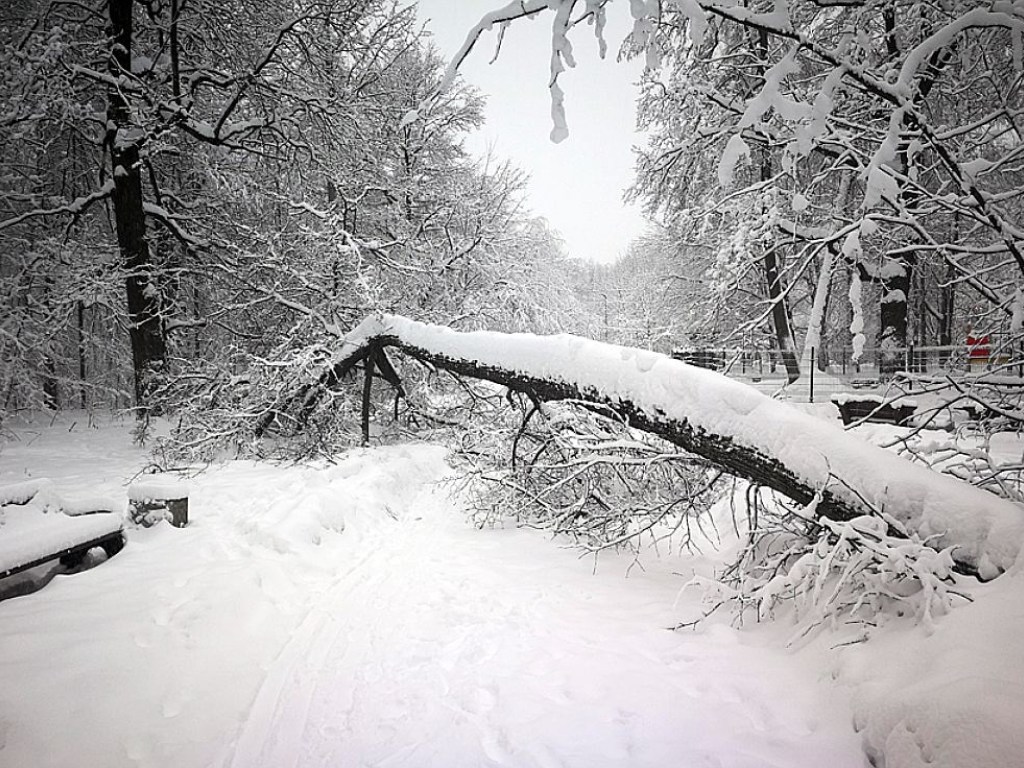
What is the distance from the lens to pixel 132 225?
8984 mm

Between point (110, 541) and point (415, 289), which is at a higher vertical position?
point (415, 289)

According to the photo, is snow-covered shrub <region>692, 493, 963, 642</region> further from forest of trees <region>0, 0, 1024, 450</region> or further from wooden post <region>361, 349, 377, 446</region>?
wooden post <region>361, 349, 377, 446</region>

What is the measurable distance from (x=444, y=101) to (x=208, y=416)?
→ 10860 millimetres

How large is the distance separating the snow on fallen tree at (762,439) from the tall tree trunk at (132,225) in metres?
7.18

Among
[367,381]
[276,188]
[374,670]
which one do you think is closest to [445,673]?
[374,670]

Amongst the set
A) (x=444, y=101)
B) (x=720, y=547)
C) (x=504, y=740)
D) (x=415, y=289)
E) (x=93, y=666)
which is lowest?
(x=720, y=547)

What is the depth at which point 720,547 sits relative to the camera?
5.58 metres

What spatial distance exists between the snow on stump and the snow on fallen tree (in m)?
3.31

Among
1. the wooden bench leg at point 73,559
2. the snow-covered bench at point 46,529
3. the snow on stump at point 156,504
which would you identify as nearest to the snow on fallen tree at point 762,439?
the snow on stump at point 156,504

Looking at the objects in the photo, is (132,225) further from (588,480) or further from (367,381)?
(588,480)

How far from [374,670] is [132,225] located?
31.6 feet

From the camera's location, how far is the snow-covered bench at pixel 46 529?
324 cm

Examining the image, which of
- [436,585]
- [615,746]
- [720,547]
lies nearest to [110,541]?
[436,585]

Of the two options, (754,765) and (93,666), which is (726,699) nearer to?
(754,765)
